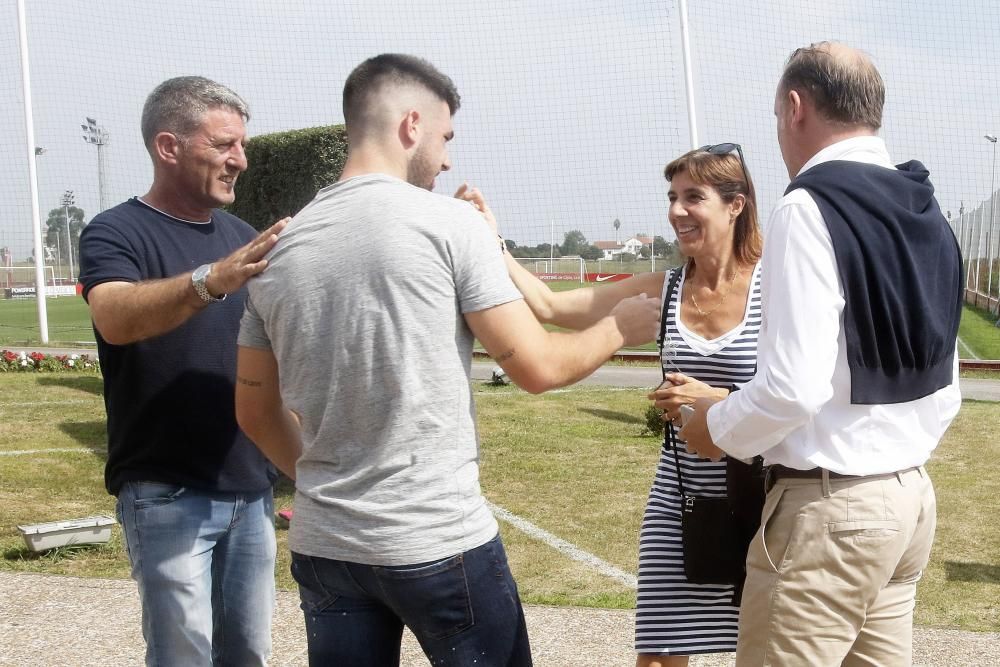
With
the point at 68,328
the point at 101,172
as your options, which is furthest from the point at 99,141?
the point at 68,328

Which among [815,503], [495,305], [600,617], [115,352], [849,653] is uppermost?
[495,305]

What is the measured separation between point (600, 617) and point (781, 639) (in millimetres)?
2367

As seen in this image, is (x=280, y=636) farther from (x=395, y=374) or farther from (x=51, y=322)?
(x=51, y=322)

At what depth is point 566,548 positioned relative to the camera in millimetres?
6090

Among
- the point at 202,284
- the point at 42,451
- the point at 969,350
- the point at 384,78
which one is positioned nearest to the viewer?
the point at 384,78

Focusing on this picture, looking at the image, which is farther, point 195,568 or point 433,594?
point 195,568

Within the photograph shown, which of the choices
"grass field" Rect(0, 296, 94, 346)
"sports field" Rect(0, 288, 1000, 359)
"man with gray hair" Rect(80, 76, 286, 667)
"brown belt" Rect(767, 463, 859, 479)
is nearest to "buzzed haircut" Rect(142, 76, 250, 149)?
"man with gray hair" Rect(80, 76, 286, 667)

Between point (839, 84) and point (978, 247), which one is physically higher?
point (839, 84)

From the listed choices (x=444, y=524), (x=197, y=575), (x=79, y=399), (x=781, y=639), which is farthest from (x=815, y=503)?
(x=79, y=399)

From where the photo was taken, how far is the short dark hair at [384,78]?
2.12 m

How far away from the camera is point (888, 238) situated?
2.16 meters

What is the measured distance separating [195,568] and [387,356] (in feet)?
3.71

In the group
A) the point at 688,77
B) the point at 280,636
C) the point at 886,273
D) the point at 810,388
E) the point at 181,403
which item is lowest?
the point at 280,636

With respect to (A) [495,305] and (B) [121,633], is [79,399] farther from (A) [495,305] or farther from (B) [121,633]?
(A) [495,305]
